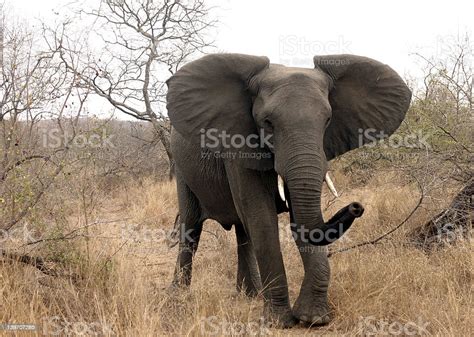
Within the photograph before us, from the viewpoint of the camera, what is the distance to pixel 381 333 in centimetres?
380

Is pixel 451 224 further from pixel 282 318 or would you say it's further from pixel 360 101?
pixel 282 318

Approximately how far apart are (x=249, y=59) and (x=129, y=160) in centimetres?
1093

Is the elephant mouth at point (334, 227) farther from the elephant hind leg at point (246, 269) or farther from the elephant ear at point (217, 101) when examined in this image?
the elephant hind leg at point (246, 269)

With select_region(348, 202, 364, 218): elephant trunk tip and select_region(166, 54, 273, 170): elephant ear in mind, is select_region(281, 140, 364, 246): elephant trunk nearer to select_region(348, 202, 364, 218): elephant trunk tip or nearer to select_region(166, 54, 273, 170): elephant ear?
select_region(348, 202, 364, 218): elephant trunk tip

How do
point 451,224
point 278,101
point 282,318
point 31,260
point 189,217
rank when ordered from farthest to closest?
point 189,217, point 451,224, point 282,318, point 31,260, point 278,101

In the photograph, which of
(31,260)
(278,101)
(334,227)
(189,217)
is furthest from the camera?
(189,217)

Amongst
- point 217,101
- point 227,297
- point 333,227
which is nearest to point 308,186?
point 333,227

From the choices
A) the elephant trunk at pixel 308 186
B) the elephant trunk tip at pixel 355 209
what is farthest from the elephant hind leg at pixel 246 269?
the elephant trunk tip at pixel 355 209

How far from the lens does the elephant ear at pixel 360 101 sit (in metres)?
4.50

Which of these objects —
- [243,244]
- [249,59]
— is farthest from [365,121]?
[243,244]

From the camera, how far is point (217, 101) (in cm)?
452

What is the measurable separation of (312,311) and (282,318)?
0.87 feet

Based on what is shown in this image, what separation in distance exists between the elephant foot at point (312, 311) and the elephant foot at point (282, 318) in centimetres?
9

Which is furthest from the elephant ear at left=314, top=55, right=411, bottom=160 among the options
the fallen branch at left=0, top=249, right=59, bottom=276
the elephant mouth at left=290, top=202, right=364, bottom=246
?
the fallen branch at left=0, top=249, right=59, bottom=276
